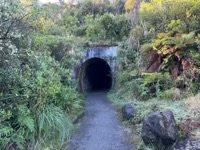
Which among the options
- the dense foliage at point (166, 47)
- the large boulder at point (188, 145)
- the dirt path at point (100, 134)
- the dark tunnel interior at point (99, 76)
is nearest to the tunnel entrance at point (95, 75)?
the dark tunnel interior at point (99, 76)

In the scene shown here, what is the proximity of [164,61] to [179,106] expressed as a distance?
3.26 meters

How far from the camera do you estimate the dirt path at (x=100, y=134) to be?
19.9 feet

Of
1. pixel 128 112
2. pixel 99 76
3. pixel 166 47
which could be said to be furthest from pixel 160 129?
pixel 99 76

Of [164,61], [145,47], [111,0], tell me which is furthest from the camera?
[111,0]

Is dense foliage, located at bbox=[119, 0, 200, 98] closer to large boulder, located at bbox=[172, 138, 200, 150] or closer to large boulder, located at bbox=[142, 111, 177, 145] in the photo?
large boulder, located at bbox=[142, 111, 177, 145]

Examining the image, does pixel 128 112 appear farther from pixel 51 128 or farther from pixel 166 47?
pixel 166 47

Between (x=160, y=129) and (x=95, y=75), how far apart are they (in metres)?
16.1

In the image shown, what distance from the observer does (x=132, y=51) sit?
1346 cm

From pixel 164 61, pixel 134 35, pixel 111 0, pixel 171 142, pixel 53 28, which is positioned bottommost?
pixel 171 142

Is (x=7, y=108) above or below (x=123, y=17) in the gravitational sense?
below

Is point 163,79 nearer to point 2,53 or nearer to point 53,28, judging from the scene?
point 2,53

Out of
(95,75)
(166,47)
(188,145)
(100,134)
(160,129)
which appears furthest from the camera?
(95,75)

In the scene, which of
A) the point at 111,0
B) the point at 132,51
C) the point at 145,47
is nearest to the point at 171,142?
the point at 145,47

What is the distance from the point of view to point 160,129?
5129 mm
